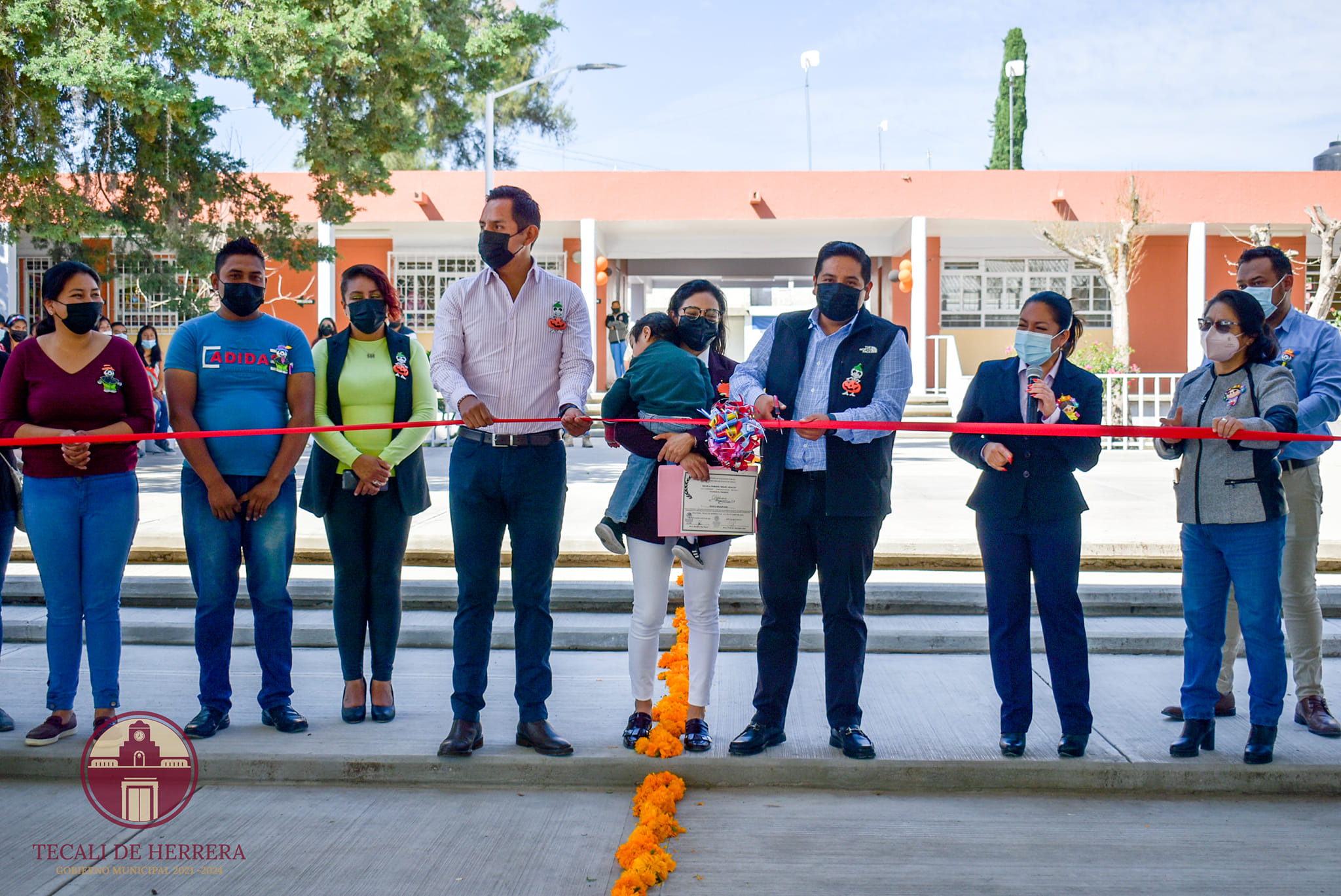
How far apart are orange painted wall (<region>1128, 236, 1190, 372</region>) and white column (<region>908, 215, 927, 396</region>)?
5689 millimetres

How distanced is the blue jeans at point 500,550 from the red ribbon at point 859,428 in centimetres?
17

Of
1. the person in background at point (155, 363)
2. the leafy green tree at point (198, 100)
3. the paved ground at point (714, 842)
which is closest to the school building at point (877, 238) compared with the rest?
→ the leafy green tree at point (198, 100)

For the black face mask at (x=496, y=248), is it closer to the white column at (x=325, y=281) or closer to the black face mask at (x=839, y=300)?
the black face mask at (x=839, y=300)

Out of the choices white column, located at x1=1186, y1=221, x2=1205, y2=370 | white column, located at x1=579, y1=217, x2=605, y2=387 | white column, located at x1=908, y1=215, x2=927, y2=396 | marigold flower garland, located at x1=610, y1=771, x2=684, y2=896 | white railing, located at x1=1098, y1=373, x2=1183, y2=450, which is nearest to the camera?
marigold flower garland, located at x1=610, y1=771, x2=684, y2=896

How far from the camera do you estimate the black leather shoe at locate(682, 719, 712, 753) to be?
409 cm

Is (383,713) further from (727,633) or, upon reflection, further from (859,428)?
(859,428)

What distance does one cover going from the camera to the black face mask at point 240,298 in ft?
14.4

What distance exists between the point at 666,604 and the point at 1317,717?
8.79ft

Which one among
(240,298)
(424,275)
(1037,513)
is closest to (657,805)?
(1037,513)

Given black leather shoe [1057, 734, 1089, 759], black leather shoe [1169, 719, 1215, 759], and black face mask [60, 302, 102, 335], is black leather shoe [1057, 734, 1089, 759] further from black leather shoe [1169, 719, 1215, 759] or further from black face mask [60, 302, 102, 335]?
black face mask [60, 302, 102, 335]

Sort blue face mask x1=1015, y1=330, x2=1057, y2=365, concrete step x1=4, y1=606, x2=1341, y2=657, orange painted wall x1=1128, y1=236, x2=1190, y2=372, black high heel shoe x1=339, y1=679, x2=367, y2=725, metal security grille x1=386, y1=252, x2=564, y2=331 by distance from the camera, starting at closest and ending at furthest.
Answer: blue face mask x1=1015, y1=330, x2=1057, y2=365 < black high heel shoe x1=339, y1=679, x2=367, y2=725 < concrete step x1=4, y1=606, x2=1341, y2=657 < orange painted wall x1=1128, y1=236, x2=1190, y2=372 < metal security grille x1=386, y1=252, x2=564, y2=331

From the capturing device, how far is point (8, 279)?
21641mm

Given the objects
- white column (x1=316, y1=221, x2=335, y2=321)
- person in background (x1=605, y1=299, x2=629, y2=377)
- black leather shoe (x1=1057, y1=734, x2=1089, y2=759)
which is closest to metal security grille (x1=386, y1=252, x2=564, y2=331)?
white column (x1=316, y1=221, x2=335, y2=321)

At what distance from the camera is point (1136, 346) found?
2431cm
